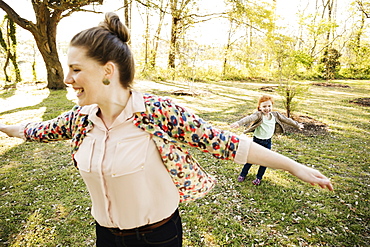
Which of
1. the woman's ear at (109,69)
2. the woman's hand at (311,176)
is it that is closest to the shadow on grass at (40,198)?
the woman's ear at (109,69)

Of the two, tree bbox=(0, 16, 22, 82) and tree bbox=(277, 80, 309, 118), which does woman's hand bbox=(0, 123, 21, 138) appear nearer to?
tree bbox=(277, 80, 309, 118)

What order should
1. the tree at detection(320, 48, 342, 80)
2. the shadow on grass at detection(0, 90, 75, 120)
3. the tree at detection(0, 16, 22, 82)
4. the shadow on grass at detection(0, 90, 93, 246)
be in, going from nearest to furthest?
the shadow on grass at detection(0, 90, 93, 246), the shadow on grass at detection(0, 90, 75, 120), the tree at detection(0, 16, 22, 82), the tree at detection(320, 48, 342, 80)

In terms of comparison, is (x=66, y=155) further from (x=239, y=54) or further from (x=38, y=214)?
(x=239, y=54)

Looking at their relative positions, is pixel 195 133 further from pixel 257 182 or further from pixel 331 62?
pixel 331 62

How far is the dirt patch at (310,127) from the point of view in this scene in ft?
25.1

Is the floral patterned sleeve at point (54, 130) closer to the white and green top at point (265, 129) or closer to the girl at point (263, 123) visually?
the girl at point (263, 123)

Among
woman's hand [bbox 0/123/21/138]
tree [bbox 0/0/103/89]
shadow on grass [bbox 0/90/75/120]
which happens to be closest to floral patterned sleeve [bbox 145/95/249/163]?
woman's hand [bbox 0/123/21/138]

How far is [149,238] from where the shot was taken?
1.41 m

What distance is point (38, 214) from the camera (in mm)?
3773

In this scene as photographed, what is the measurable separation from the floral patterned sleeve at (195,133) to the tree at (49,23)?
11.0 m

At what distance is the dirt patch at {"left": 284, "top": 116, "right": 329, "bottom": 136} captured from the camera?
7.65 metres

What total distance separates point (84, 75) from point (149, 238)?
3.17ft

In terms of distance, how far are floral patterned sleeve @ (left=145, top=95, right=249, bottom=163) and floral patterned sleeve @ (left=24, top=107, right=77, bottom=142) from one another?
2.05ft

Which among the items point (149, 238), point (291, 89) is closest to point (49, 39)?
point (291, 89)
